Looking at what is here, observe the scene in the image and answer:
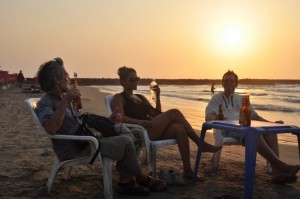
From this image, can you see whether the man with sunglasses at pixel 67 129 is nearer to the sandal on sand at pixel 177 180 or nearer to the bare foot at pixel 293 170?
the sandal on sand at pixel 177 180

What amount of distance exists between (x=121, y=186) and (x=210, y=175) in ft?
4.32

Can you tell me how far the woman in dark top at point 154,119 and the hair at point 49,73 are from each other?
844 mm

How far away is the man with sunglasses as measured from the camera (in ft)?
11.0

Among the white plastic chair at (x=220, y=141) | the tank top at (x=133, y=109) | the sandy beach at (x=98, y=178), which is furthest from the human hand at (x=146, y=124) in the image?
the white plastic chair at (x=220, y=141)

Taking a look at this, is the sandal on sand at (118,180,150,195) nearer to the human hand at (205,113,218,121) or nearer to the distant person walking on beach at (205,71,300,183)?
the distant person walking on beach at (205,71,300,183)

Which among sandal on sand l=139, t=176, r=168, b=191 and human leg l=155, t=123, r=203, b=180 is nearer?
sandal on sand l=139, t=176, r=168, b=191

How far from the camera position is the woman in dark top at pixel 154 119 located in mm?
4258

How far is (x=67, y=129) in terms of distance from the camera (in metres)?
3.56

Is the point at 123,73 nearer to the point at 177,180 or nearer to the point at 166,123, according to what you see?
the point at 166,123

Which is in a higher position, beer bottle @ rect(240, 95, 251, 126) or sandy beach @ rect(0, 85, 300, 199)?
beer bottle @ rect(240, 95, 251, 126)

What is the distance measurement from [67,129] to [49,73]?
0.53 metres

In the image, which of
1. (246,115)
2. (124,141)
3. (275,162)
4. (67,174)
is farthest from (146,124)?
(275,162)

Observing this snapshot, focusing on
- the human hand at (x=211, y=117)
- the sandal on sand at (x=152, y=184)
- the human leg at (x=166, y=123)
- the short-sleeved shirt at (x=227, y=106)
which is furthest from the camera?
the short-sleeved shirt at (x=227, y=106)

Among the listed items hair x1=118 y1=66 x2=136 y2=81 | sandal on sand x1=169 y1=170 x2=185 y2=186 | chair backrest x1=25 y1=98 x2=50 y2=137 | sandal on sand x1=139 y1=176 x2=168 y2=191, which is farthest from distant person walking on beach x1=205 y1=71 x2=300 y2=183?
chair backrest x1=25 y1=98 x2=50 y2=137
